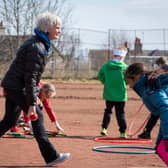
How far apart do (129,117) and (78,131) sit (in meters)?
3.34

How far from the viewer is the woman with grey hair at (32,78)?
693 centimetres

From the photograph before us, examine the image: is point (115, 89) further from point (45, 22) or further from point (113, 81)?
point (45, 22)

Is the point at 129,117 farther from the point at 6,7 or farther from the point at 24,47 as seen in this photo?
the point at 6,7

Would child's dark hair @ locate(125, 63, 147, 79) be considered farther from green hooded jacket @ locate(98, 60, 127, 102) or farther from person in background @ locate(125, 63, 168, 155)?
green hooded jacket @ locate(98, 60, 127, 102)

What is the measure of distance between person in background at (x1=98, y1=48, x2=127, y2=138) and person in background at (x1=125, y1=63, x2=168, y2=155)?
5.22 m

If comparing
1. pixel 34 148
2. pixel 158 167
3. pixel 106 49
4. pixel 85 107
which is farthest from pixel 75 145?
pixel 106 49

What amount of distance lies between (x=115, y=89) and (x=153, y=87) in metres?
5.56

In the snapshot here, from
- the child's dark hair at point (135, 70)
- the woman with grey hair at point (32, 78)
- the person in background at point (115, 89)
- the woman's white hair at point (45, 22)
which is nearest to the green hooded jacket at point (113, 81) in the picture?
the person in background at point (115, 89)

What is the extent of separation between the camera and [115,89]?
11148mm

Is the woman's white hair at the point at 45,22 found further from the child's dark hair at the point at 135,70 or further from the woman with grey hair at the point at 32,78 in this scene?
the child's dark hair at the point at 135,70

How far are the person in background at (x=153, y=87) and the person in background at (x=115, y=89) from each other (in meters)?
5.22

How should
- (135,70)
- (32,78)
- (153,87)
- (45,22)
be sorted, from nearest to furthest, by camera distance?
(153,87) < (135,70) < (32,78) < (45,22)

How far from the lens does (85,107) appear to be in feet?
56.4

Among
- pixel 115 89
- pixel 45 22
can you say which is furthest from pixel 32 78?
pixel 115 89
